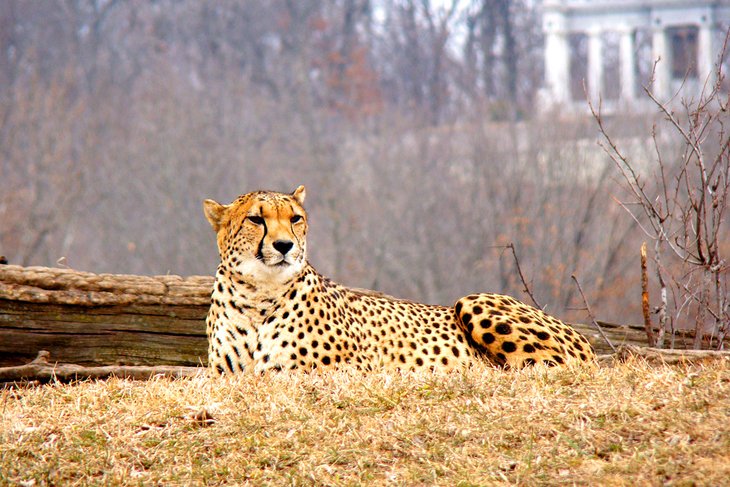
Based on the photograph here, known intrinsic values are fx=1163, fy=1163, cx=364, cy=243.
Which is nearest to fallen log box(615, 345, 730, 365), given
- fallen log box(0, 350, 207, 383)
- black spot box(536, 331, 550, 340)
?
black spot box(536, 331, 550, 340)

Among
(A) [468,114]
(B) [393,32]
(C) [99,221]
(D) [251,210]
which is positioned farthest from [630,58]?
(D) [251,210]

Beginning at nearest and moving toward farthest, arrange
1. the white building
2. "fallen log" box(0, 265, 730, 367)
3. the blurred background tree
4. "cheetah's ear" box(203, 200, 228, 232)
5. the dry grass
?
the dry grass < "cheetah's ear" box(203, 200, 228, 232) < "fallen log" box(0, 265, 730, 367) < the blurred background tree < the white building

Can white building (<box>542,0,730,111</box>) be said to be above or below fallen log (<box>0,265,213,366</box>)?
above

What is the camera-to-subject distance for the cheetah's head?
684 cm

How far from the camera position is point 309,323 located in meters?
6.99

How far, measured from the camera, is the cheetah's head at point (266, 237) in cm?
684

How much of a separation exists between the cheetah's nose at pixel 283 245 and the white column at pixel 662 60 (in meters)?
24.2

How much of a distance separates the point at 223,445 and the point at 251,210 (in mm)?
1799

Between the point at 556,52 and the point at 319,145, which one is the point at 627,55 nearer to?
the point at 556,52

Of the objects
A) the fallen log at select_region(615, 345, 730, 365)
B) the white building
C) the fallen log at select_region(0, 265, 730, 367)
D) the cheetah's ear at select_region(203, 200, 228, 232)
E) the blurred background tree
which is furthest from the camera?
the white building

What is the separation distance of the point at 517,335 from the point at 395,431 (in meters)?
1.91

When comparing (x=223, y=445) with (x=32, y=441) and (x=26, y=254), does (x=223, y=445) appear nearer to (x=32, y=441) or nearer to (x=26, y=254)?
(x=32, y=441)

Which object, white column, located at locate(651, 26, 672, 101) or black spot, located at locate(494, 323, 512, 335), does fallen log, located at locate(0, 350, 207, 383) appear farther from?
white column, located at locate(651, 26, 672, 101)

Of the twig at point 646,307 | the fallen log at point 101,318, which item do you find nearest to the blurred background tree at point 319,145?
the fallen log at point 101,318
